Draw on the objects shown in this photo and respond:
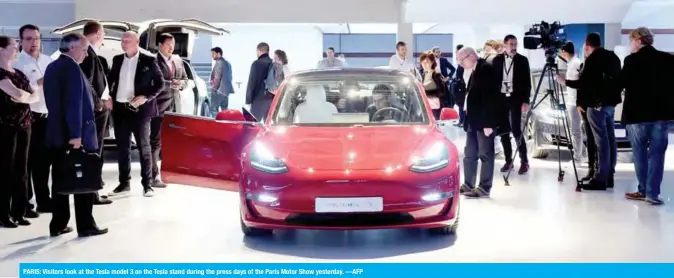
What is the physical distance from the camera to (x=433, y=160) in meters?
4.17

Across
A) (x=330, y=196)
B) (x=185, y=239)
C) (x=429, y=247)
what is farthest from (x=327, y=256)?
(x=185, y=239)

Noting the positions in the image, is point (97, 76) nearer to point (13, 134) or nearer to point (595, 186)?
point (13, 134)

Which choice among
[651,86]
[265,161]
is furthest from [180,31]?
[651,86]

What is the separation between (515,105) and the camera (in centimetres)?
736

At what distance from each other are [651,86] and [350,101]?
223 centimetres

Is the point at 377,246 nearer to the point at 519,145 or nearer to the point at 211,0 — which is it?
the point at 519,145

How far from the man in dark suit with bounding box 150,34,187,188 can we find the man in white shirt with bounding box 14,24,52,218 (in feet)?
3.93

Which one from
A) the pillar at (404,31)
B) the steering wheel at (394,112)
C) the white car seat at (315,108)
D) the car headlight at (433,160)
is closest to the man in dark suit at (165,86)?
the white car seat at (315,108)

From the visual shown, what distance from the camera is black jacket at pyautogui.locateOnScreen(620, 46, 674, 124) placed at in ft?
17.6

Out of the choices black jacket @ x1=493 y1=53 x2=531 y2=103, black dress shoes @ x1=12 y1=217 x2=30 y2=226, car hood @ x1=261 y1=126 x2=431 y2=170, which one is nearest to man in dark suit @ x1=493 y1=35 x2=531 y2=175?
black jacket @ x1=493 y1=53 x2=531 y2=103

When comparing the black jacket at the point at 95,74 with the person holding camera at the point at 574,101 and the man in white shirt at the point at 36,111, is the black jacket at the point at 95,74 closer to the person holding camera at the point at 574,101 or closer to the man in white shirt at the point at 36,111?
the man in white shirt at the point at 36,111

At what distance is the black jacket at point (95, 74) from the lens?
5.41 meters

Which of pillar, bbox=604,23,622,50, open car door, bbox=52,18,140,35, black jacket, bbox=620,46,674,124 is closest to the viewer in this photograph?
black jacket, bbox=620,46,674,124

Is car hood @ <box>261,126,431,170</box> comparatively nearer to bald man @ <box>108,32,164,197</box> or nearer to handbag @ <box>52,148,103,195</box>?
handbag @ <box>52,148,103,195</box>
